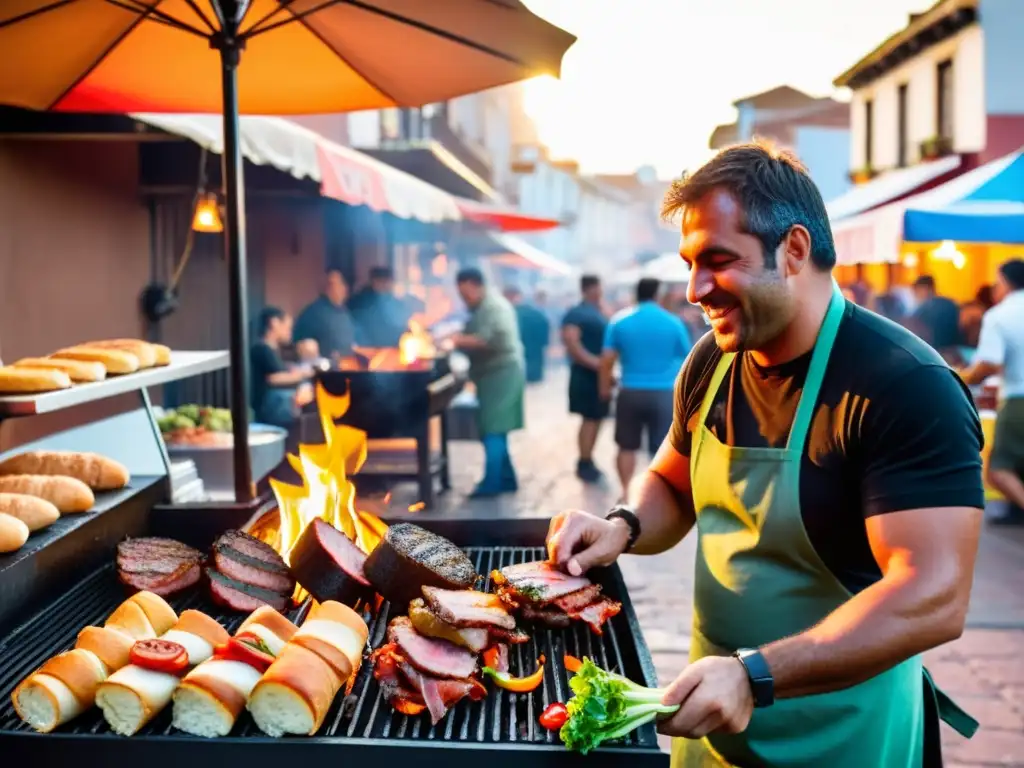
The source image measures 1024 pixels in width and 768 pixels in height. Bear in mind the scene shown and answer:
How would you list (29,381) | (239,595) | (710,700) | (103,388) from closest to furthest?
(710,700) → (239,595) → (29,381) → (103,388)

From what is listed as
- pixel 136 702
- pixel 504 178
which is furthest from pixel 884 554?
pixel 504 178

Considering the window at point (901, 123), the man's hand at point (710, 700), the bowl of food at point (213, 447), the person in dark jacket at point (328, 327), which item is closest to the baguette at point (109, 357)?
the bowl of food at point (213, 447)

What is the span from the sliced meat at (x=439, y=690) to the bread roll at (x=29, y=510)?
4.41 ft

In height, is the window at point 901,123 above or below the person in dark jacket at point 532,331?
above

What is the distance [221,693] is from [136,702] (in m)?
0.19

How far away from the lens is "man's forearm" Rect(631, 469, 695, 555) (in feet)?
9.30

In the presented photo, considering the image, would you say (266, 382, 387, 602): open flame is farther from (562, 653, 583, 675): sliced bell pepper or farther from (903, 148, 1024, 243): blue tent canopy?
(903, 148, 1024, 243): blue tent canopy

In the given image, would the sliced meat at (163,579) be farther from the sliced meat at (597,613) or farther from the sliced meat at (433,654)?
the sliced meat at (597,613)

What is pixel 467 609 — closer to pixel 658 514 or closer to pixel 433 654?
pixel 433 654

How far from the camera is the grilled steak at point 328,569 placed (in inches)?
118

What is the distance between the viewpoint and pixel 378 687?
2.41 meters

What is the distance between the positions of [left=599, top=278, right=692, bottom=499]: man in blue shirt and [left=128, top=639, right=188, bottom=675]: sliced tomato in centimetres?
712

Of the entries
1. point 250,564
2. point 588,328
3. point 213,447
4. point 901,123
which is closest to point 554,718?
point 250,564

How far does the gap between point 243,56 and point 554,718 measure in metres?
3.26
